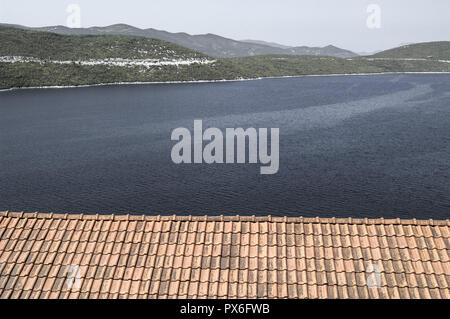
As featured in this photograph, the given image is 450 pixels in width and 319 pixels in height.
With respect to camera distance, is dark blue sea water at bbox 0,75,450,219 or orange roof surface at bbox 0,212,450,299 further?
dark blue sea water at bbox 0,75,450,219

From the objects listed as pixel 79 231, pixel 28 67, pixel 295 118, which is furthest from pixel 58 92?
pixel 79 231

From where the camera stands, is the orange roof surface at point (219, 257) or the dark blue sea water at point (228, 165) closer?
the orange roof surface at point (219, 257)

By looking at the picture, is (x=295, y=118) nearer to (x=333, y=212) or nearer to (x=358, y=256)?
(x=333, y=212)

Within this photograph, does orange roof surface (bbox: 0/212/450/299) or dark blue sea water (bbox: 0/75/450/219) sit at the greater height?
orange roof surface (bbox: 0/212/450/299)
